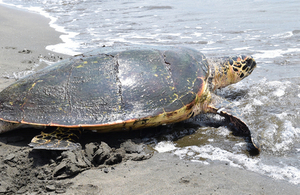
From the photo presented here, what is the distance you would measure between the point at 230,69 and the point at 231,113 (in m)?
1.29

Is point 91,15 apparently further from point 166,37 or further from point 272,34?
point 272,34

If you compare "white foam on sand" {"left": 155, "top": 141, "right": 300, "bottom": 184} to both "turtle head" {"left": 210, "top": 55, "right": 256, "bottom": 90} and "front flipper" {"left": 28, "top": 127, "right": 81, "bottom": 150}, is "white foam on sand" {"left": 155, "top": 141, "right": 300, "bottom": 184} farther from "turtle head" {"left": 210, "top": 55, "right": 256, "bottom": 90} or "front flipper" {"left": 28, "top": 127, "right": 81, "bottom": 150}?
"turtle head" {"left": 210, "top": 55, "right": 256, "bottom": 90}

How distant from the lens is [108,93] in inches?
115

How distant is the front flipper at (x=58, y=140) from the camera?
8.39ft

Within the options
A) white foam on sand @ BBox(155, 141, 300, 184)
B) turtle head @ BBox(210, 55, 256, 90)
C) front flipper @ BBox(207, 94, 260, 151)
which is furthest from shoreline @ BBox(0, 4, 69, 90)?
turtle head @ BBox(210, 55, 256, 90)

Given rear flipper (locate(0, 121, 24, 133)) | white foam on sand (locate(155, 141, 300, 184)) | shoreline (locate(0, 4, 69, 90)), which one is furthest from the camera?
shoreline (locate(0, 4, 69, 90))

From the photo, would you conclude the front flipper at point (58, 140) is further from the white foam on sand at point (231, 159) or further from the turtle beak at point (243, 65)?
the turtle beak at point (243, 65)

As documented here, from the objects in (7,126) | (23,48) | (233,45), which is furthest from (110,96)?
(233,45)

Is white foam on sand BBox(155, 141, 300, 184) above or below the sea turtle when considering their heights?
below

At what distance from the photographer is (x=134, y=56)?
3291mm

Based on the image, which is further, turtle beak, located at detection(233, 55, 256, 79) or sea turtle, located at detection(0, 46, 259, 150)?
turtle beak, located at detection(233, 55, 256, 79)

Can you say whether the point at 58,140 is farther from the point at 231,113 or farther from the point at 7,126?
the point at 231,113

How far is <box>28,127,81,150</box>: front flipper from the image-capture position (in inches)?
101

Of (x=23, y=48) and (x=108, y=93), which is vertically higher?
(x=23, y=48)
